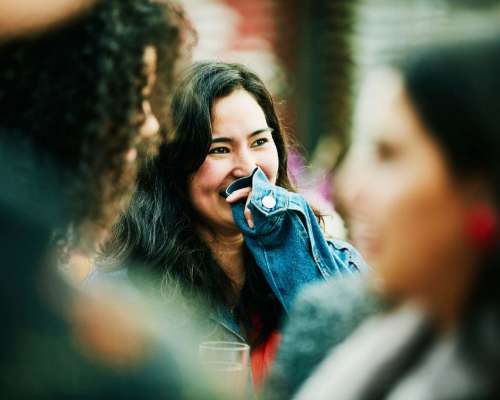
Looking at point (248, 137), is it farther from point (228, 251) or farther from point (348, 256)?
point (348, 256)

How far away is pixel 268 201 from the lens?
7.79ft

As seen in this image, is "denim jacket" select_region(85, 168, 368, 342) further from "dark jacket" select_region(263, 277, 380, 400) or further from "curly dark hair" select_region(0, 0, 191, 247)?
"curly dark hair" select_region(0, 0, 191, 247)

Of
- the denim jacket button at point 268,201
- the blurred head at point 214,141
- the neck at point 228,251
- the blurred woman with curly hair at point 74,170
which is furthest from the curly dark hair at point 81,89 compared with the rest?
the neck at point 228,251

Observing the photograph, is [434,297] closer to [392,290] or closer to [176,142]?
[392,290]

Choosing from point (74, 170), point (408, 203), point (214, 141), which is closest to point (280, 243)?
point (214, 141)

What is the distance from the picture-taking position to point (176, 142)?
100 inches

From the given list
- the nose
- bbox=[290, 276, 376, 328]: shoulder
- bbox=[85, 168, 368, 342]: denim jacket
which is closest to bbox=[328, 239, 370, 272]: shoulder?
bbox=[85, 168, 368, 342]: denim jacket

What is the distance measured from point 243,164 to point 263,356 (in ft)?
2.03

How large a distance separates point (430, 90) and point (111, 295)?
0.55 meters

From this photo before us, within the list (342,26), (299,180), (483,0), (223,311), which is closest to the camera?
(483,0)

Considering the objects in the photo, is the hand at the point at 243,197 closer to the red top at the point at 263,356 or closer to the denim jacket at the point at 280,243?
the denim jacket at the point at 280,243

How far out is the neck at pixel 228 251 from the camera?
2672 millimetres

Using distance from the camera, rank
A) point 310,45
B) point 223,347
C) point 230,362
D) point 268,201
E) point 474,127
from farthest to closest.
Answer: point 310,45, point 268,201, point 223,347, point 230,362, point 474,127

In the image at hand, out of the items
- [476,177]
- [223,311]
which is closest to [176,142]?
[223,311]
